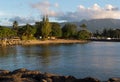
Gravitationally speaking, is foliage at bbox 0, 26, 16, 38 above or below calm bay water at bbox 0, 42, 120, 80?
above

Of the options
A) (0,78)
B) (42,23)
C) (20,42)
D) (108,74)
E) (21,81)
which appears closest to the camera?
(21,81)

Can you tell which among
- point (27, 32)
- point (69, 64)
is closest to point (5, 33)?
point (27, 32)

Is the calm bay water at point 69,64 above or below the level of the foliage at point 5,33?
below

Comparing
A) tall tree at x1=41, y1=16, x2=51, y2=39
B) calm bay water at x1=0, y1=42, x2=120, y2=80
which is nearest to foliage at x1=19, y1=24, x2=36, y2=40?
tall tree at x1=41, y1=16, x2=51, y2=39

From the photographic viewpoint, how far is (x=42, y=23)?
648 ft

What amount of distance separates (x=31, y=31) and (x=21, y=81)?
158m

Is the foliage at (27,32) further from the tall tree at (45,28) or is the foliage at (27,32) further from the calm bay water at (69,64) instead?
the calm bay water at (69,64)

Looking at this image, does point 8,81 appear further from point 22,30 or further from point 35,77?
point 22,30

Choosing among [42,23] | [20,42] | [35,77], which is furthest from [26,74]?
[42,23]

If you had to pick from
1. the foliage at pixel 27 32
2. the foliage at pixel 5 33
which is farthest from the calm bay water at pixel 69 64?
the foliage at pixel 27 32

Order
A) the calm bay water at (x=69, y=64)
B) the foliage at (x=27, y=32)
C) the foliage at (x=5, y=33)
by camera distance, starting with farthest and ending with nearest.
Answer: the foliage at (x=27, y=32), the foliage at (x=5, y=33), the calm bay water at (x=69, y=64)

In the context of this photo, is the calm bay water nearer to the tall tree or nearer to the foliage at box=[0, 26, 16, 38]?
the foliage at box=[0, 26, 16, 38]

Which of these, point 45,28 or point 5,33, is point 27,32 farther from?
point 5,33

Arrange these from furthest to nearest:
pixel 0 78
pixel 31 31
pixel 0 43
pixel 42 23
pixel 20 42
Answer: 1. pixel 42 23
2. pixel 31 31
3. pixel 20 42
4. pixel 0 43
5. pixel 0 78
